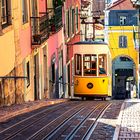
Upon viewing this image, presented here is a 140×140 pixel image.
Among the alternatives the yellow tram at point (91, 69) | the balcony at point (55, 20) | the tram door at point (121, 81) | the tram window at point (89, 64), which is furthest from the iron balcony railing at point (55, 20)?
the tram door at point (121, 81)

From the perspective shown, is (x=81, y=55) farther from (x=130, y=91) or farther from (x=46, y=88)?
(x=130, y=91)

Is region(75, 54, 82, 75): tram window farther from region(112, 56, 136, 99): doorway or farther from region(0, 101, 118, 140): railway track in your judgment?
region(112, 56, 136, 99): doorway

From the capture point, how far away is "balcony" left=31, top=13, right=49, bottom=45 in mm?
21281

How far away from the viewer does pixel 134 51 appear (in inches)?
2084

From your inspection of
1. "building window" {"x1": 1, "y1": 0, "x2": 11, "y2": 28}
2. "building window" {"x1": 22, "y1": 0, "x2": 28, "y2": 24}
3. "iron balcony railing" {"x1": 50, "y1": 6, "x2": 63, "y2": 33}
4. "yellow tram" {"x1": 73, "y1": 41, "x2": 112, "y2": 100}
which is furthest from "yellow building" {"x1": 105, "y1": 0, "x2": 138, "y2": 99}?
"building window" {"x1": 1, "y1": 0, "x2": 11, "y2": 28}

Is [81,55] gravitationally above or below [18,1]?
below

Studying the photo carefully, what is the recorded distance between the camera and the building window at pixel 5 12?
16425mm

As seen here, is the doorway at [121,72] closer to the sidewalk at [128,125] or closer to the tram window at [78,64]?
the tram window at [78,64]

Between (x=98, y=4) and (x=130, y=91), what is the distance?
17138 millimetres

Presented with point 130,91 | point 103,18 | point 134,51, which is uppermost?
point 103,18

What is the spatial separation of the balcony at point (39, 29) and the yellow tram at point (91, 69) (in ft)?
7.09

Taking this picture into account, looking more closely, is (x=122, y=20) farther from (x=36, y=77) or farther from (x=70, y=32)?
(x=36, y=77)

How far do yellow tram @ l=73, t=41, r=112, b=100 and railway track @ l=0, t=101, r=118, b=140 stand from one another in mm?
9107

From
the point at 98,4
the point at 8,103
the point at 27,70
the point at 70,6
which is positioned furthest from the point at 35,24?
the point at 98,4
